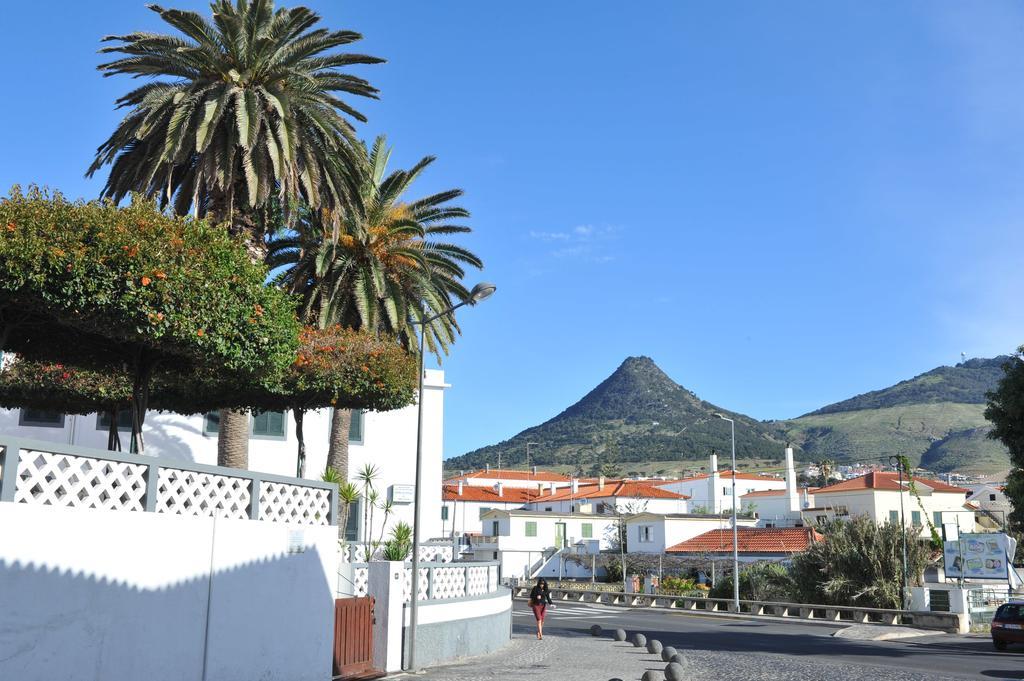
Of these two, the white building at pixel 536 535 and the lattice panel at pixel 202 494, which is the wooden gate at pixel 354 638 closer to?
the lattice panel at pixel 202 494

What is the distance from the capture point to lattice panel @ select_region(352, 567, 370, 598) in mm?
16844

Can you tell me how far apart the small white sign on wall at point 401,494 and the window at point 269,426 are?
4.94m

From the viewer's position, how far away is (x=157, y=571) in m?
10.7

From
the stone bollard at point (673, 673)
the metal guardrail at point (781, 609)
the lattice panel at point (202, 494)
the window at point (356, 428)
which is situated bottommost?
the metal guardrail at point (781, 609)

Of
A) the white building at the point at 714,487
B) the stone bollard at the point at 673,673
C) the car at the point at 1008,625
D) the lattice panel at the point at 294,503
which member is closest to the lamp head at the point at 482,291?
the lattice panel at the point at 294,503

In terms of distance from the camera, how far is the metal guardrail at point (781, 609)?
30.9 metres

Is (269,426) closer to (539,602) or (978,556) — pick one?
(539,602)

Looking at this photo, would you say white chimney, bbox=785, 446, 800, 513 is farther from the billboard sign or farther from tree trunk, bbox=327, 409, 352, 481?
tree trunk, bbox=327, 409, 352, 481

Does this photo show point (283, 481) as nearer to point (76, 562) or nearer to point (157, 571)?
point (157, 571)

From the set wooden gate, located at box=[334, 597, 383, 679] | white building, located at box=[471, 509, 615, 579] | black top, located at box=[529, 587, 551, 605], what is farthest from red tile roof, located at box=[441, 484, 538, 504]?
wooden gate, located at box=[334, 597, 383, 679]

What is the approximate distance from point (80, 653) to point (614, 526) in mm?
69914

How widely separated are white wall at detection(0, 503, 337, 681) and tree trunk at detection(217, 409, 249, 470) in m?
9.58

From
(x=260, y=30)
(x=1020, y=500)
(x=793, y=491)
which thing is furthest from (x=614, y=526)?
(x=260, y=30)

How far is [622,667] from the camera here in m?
17.7
